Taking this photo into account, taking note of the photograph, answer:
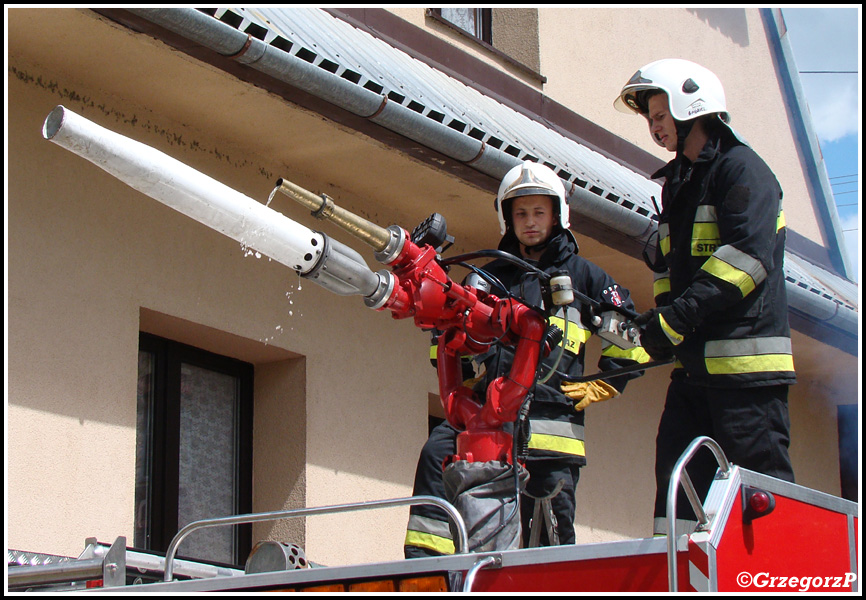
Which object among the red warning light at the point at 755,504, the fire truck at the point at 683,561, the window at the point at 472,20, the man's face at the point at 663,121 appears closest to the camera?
the fire truck at the point at 683,561

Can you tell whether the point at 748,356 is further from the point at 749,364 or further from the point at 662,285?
the point at 662,285

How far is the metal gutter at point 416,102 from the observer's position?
5430 mm

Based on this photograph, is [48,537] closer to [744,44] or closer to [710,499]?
[710,499]

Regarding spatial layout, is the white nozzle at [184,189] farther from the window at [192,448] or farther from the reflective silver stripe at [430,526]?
the window at [192,448]

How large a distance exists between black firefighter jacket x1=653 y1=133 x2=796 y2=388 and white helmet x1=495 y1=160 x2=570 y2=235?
0.90 m

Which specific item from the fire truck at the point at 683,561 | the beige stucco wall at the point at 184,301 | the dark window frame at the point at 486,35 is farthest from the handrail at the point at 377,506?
the dark window frame at the point at 486,35

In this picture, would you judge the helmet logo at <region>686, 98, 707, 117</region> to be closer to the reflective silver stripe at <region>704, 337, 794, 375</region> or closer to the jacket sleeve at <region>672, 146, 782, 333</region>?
the jacket sleeve at <region>672, 146, 782, 333</region>

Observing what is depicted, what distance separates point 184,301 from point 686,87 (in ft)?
9.86

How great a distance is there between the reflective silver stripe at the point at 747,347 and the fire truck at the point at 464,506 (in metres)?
0.30

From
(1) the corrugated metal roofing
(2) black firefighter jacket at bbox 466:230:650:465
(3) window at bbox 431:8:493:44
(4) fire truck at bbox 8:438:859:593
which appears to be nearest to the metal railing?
(4) fire truck at bbox 8:438:859:593

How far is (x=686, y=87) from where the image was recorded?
4.91 metres

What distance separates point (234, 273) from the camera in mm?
6918

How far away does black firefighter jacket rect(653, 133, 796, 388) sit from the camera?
176 inches

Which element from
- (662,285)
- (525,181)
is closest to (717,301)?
(662,285)
